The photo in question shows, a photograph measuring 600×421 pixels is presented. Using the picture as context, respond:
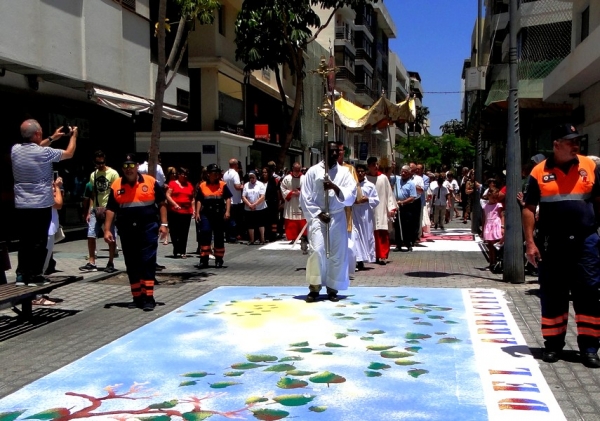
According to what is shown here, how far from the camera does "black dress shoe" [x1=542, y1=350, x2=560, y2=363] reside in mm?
5953

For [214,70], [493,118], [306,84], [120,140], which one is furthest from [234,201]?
[306,84]

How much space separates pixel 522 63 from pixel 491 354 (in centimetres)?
1984

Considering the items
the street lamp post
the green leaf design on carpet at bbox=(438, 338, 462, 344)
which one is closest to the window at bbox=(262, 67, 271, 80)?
the street lamp post

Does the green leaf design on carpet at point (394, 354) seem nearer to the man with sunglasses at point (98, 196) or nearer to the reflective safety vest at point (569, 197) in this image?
the reflective safety vest at point (569, 197)

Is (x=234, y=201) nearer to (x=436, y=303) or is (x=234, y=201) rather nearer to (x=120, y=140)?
(x=120, y=140)

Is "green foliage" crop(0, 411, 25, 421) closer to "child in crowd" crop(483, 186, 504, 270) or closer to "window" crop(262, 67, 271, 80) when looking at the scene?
"child in crowd" crop(483, 186, 504, 270)

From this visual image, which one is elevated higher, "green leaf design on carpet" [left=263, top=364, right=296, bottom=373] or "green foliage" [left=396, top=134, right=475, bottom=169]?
"green foliage" [left=396, top=134, right=475, bottom=169]

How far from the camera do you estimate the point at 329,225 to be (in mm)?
8938

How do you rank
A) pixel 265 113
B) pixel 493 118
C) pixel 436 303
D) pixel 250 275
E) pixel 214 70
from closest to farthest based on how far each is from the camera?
pixel 436 303 → pixel 250 275 → pixel 214 70 → pixel 493 118 → pixel 265 113

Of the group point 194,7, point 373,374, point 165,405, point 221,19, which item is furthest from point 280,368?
point 221,19

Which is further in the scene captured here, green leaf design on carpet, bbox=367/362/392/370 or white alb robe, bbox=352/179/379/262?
white alb robe, bbox=352/179/379/262

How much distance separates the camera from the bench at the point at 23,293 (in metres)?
6.63

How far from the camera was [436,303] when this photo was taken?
29.1 ft

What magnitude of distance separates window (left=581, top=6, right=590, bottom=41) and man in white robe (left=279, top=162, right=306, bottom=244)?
9.39 metres
